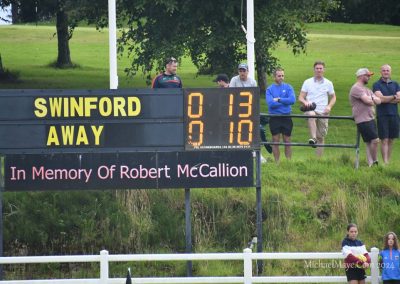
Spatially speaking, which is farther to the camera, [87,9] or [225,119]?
[87,9]

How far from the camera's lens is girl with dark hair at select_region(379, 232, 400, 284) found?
18.0 meters

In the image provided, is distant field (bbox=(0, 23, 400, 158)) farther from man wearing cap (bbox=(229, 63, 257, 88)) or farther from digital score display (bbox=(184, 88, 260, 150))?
digital score display (bbox=(184, 88, 260, 150))

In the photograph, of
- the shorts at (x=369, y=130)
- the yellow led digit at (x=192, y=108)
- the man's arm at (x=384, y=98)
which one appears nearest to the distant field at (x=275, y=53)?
the shorts at (x=369, y=130)

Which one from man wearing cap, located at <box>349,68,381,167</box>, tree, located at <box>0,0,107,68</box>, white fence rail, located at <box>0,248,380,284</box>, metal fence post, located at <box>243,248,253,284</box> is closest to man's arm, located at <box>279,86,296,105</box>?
man wearing cap, located at <box>349,68,381,167</box>

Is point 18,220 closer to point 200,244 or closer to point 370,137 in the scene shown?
point 200,244

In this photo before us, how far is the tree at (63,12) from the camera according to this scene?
116 feet

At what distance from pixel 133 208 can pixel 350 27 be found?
49660 millimetres

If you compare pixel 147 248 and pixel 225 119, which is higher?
pixel 225 119

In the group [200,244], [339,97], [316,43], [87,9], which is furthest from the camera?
[316,43]

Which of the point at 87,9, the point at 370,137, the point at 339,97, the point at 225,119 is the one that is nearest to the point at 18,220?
the point at 225,119

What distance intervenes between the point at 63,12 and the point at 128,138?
2293cm

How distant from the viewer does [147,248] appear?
21.6 metres

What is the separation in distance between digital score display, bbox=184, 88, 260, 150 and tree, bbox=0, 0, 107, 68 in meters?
16.1

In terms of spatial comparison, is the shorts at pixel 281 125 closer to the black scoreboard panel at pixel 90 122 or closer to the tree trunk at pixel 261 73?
the black scoreboard panel at pixel 90 122
